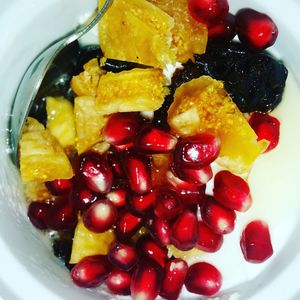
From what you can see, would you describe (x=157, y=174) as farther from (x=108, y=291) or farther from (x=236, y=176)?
(x=108, y=291)

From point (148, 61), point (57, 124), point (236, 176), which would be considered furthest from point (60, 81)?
point (236, 176)

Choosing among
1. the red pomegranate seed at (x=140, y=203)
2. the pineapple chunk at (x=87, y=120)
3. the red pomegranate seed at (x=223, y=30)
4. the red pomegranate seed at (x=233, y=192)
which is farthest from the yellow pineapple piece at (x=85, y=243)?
the red pomegranate seed at (x=223, y=30)

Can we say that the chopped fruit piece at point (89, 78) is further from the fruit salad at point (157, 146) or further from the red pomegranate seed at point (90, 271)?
the red pomegranate seed at point (90, 271)

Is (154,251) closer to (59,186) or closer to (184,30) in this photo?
(59,186)

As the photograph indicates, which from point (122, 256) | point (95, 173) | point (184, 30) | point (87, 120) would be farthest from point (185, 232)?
point (184, 30)

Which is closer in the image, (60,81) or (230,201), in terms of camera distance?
(230,201)

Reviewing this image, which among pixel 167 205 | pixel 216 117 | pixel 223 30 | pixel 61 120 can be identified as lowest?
pixel 167 205
